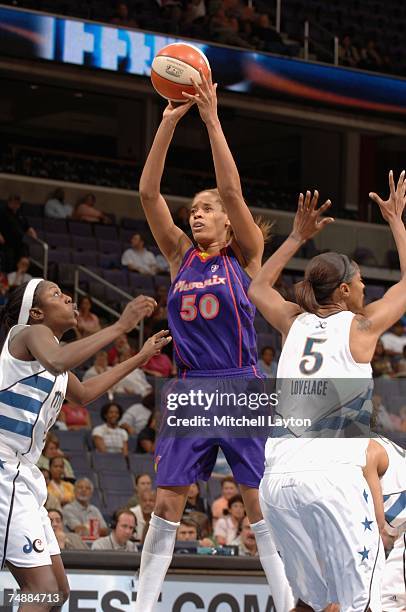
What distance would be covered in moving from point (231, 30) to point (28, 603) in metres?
13.3

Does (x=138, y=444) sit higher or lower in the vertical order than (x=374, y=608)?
higher

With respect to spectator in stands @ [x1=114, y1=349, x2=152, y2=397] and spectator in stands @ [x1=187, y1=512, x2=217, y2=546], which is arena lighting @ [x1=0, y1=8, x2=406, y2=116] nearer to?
spectator in stands @ [x1=114, y1=349, x2=152, y2=397]

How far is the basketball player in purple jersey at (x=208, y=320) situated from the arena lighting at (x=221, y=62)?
958 cm

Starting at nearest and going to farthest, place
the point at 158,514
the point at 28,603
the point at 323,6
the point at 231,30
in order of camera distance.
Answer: the point at 28,603, the point at 158,514, the point at 231,30, the point at 323,6

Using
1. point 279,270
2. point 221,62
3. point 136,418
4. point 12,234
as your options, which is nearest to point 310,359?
point 279,270

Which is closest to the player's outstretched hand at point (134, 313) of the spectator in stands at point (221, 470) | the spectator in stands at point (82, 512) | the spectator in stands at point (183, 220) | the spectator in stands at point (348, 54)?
the spectator in stands at point (82, 512)

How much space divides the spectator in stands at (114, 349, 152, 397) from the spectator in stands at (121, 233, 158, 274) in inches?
117

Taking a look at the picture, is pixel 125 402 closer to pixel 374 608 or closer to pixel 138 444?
pixel 138 444

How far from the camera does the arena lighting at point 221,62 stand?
15.0 metres

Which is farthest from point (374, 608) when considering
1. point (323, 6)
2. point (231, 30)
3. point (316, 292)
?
point (323, 6)

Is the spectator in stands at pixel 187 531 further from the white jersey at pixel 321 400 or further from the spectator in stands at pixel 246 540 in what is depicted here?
the white jersey at pixel 321 400

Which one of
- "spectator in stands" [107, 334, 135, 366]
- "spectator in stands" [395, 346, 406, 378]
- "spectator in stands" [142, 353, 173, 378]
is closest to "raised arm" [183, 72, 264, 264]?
"spectator in stands" [107, 334, 135, 366]

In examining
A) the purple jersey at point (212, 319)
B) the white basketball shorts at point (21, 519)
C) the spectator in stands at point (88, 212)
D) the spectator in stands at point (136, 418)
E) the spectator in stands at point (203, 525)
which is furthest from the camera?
the spectator in stands at point (88, 212)

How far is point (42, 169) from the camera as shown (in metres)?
18.1
